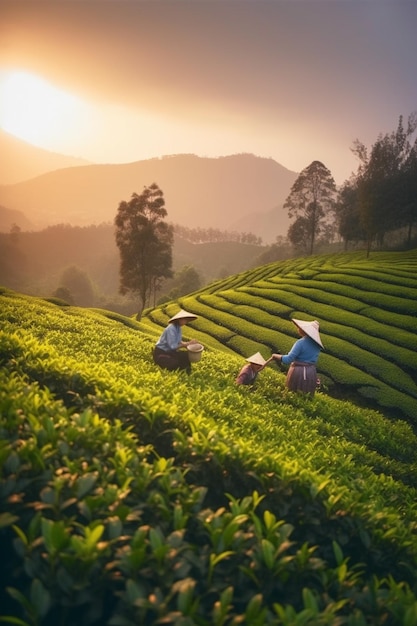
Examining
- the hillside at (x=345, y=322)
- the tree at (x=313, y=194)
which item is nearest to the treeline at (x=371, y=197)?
the tree at (x=313, y=194)

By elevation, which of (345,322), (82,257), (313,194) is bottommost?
(345,322)

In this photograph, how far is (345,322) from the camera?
57.2 feet

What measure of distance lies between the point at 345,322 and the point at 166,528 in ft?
53.9

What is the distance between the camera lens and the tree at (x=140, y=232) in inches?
1045

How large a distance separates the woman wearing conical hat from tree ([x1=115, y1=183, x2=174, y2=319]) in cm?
1879

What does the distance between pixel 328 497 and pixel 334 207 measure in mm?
48740

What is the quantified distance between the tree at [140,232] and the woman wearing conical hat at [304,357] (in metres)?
18.8

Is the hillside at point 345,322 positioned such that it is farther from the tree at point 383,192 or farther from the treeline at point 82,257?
the treeline at point 82,257

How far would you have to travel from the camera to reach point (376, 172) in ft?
108

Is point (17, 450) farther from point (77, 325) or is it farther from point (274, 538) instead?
point (77, 325)

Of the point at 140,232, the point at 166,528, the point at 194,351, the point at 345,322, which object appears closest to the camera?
the point at 166,528

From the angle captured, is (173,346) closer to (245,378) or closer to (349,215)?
(245,378)

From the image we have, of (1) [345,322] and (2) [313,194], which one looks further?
(2) [313,194]

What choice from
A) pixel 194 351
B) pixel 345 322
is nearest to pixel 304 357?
pixel 194 351
